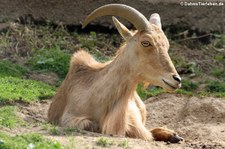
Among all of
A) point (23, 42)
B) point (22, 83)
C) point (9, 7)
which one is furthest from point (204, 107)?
point (9, 7)

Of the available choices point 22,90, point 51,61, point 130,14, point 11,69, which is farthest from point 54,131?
point 51,61

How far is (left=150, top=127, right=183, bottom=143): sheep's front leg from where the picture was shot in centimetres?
917

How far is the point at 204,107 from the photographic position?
1147cm

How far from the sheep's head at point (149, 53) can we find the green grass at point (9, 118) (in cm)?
166

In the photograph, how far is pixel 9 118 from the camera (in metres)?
8.51

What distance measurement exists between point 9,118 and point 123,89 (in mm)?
1583

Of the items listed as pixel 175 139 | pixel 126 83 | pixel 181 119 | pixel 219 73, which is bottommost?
pixel 181 119

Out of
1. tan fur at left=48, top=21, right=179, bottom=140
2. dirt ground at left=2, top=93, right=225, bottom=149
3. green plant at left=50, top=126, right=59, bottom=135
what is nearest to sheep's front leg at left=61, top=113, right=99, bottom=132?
tan fur at left=48, top=21, right=179, bottom=140

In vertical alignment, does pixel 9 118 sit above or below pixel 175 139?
above

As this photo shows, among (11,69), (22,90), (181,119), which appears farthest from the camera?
(11,69)

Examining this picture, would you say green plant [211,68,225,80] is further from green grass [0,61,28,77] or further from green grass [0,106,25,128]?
green grass [0,106,25,128]

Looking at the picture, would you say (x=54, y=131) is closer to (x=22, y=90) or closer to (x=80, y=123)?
(x=80, y=123)

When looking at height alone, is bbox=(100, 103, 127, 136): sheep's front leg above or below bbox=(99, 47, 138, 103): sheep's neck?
below

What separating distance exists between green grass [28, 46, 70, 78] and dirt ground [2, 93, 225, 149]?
1.63m
